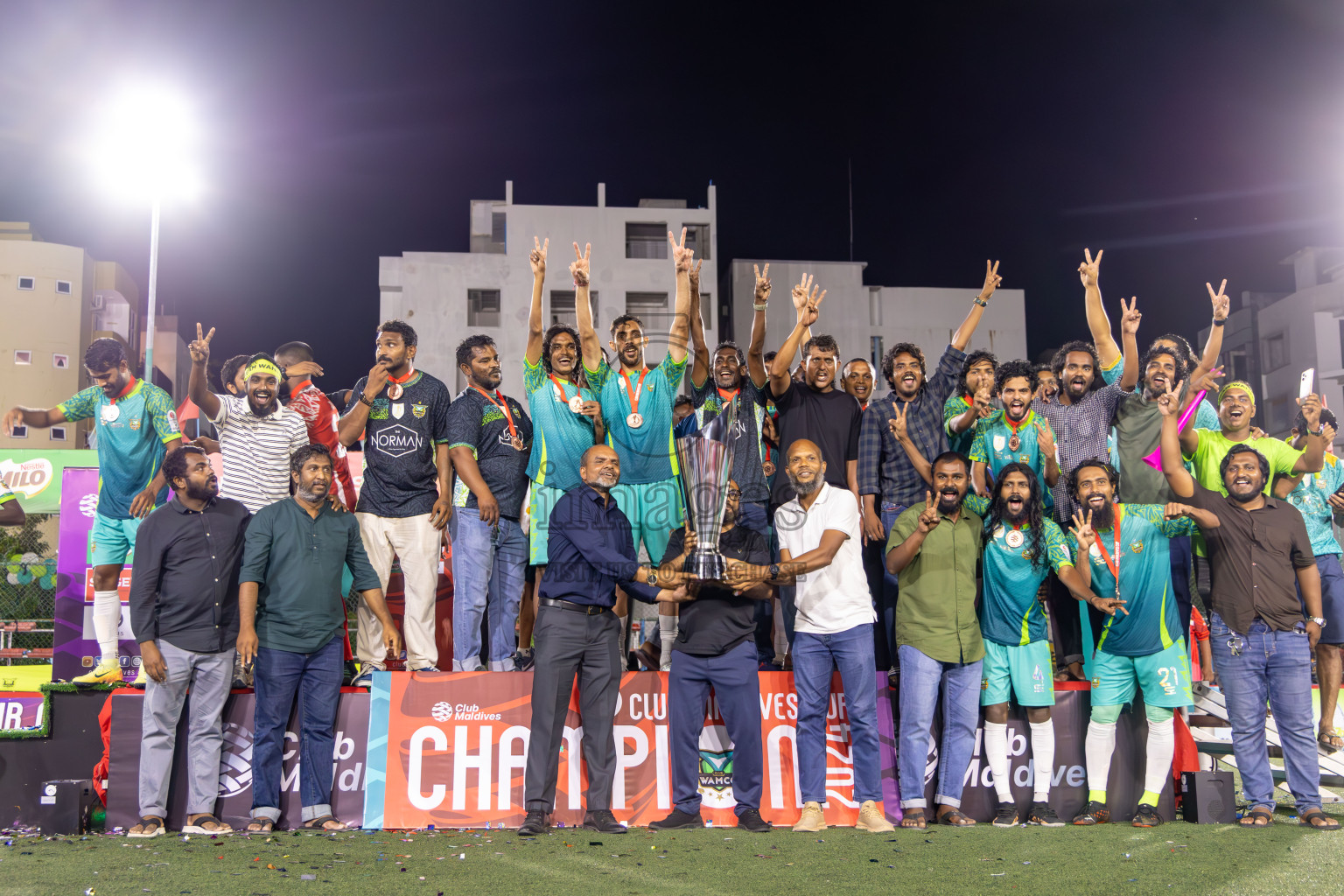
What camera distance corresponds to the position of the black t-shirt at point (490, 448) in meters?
7.43

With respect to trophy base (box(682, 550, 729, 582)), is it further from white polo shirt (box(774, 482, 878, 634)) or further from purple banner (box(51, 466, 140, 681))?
purple banner (box(51, 466, 140, 681))

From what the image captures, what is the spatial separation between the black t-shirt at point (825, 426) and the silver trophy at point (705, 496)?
1.20 m

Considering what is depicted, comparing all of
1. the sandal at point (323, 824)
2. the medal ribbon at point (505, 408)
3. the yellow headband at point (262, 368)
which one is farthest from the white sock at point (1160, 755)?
the yellow headband at point (262, 368)

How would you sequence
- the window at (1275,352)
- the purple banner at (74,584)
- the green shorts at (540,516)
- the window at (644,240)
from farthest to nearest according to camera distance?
the window at (1275,352) → the window at (644,240) → the purple banner at (74,584) → the green shorts at (540,516)

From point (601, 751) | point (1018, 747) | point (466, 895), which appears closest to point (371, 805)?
point (601, 751)

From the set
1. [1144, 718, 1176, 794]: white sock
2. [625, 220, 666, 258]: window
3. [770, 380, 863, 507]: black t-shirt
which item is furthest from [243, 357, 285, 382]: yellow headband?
[625, 220, 666, 258]: window

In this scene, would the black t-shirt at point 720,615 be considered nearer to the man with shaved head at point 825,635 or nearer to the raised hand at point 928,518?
the man with shaved head at point 825,635

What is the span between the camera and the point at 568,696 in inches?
251

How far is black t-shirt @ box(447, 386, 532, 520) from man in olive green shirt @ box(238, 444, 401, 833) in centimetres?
110

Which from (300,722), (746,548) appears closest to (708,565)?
(746,548)

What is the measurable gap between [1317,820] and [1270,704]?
74 centimetres

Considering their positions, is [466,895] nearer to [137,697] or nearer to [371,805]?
[371,805]

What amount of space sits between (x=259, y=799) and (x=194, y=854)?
709 mm

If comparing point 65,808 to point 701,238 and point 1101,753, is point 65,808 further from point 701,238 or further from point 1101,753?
point 701,238
